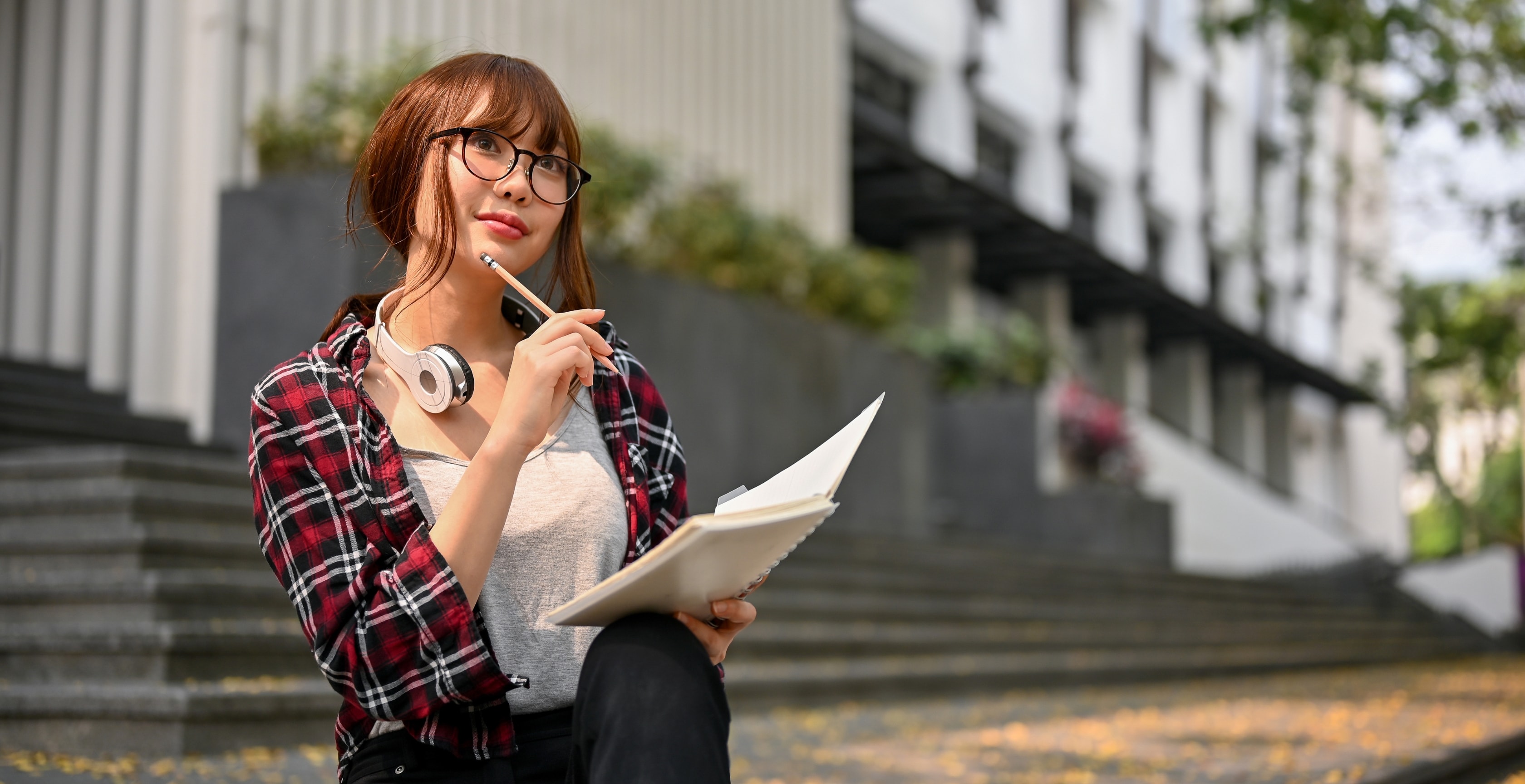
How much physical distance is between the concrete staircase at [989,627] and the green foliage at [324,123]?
10.7 feet

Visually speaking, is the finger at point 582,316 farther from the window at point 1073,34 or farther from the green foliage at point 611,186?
the window at point 1073,34

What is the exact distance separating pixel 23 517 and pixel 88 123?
4.03 m

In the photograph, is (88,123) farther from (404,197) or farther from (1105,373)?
(1105,373)

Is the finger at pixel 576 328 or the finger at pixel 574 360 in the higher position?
the finger at pixel 576 328

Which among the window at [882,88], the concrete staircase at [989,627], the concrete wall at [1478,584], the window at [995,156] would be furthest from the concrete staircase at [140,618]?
the concrete wall at [1478,584]

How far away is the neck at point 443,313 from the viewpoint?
2.01m

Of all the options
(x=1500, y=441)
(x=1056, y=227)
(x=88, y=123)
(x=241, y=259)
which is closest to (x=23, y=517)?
(x=241, y=259)

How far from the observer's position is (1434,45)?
11352mm

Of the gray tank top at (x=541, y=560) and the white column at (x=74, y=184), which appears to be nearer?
the gray tank top at (x=541, y=560)

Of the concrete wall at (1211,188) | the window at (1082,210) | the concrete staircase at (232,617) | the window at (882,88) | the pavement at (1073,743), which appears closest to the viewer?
the pavement at (1073,743)

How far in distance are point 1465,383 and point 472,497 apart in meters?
24.3

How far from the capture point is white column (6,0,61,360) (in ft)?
28.2

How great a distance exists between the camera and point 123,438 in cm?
719

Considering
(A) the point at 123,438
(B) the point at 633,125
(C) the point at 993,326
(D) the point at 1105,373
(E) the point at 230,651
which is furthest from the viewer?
(D) the point at 1105,373
